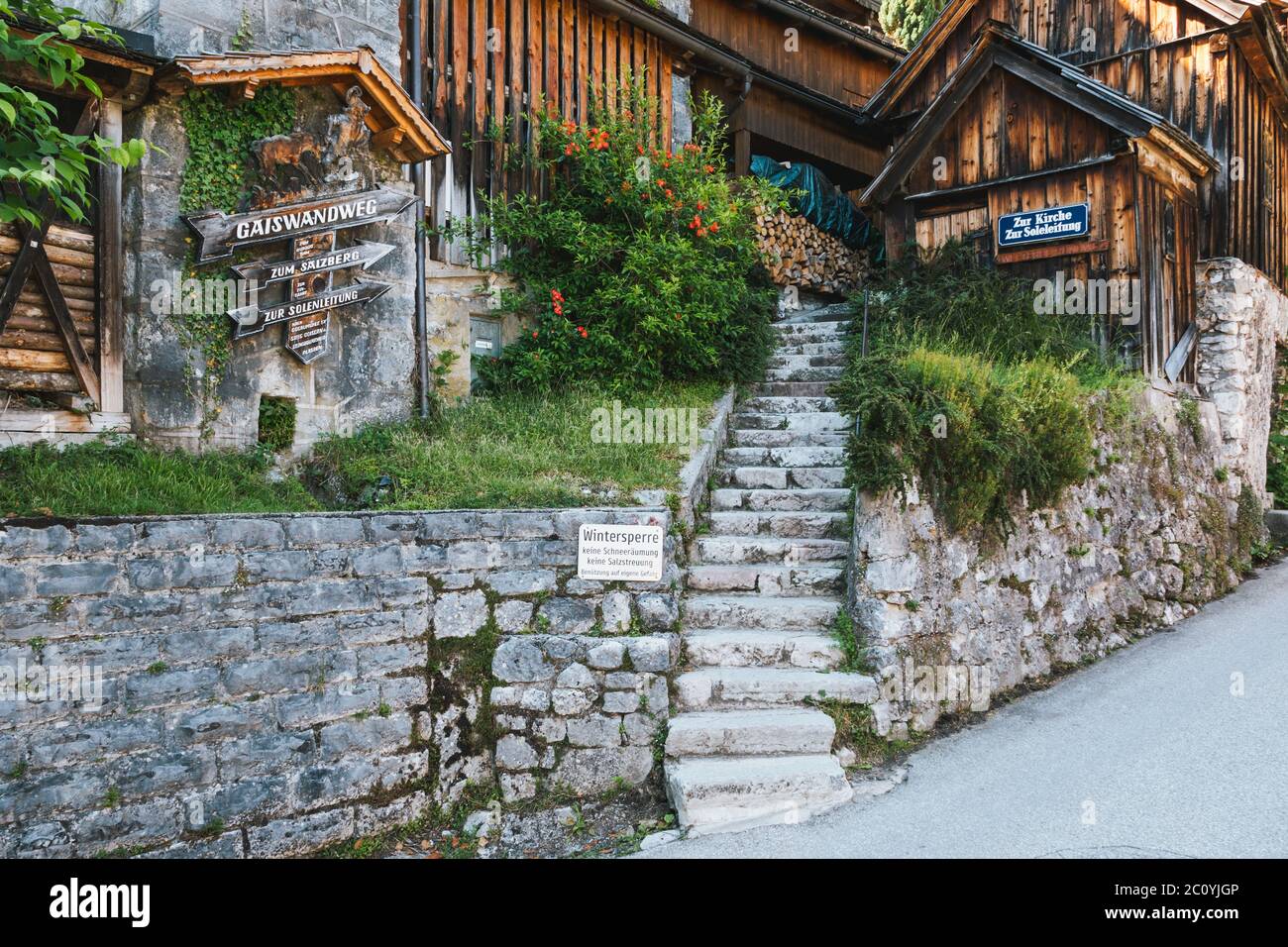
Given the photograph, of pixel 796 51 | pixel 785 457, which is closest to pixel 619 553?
pixel 785 457

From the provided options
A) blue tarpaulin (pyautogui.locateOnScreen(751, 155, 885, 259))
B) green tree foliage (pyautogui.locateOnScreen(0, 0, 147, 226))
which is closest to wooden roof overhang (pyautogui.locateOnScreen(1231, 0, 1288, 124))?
blue tarpaulin (pyautogui.locateOnScreen(751, 155, 885, 259))

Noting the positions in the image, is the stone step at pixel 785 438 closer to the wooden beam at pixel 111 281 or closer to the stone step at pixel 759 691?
the stone step at pixel 759 691

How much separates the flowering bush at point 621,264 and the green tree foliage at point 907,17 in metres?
11.9

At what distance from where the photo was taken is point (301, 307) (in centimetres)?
661

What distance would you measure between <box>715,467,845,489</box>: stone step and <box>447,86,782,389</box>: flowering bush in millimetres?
1426

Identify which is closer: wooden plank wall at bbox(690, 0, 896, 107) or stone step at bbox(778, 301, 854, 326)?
stone step at bbox(778, 301, 854, 326)

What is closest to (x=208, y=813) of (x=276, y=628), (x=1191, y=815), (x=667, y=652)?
(x=276, y=628)

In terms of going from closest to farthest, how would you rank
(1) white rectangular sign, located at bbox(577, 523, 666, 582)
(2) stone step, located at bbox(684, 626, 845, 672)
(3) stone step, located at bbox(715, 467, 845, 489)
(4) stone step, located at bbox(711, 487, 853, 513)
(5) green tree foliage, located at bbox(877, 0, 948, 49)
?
1. (1) white rectangular sign, located at bbox(577, 523, 666, 582)
2. (2) stone step, located at bbox(684, 626, 845, 672)
3. (4) stone step, located at bbox(711, 487, 853, 513)
4. (3) stone step, located at bbox(715, 467, 845, 489)
5. (5) green tree foliage, located at bbox(877, 0, 948, 49)

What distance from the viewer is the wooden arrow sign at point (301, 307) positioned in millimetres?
6328

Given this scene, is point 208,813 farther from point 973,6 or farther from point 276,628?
point 973,6

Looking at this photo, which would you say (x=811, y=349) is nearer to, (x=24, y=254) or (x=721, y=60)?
(x=721, y=60)

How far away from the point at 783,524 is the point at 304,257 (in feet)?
14.1

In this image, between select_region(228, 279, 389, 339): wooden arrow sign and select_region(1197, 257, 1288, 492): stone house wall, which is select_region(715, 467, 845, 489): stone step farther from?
select_region(1197, 257, 1288, 492): stone house wall

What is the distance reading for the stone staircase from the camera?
4891 millimetres
